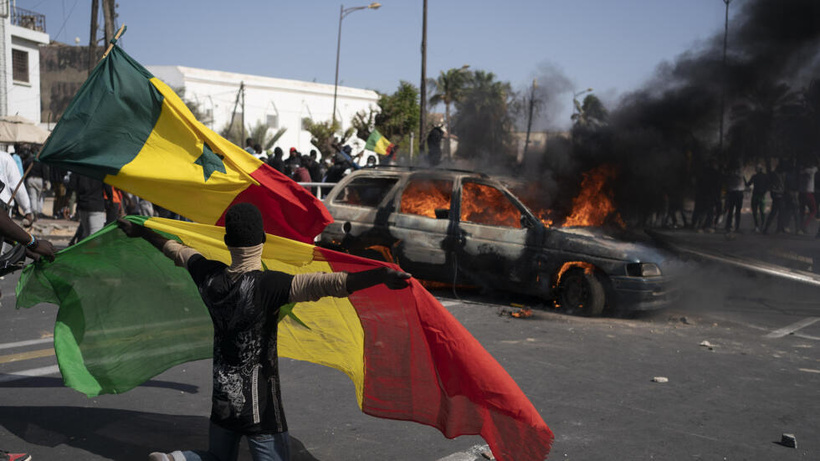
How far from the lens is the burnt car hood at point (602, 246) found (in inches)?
334

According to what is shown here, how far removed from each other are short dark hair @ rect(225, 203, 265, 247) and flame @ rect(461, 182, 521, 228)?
21.1ft

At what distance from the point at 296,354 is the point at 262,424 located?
1457 millimetres

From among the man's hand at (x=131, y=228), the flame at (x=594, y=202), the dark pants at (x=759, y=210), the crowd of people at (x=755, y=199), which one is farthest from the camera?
the dark pants at (x=759, y=210)

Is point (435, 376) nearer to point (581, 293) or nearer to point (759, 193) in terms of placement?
point (581, 293)

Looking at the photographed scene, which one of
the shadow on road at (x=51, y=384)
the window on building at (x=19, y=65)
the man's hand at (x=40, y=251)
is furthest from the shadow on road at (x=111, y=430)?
the window on building at (x=19, y=65)

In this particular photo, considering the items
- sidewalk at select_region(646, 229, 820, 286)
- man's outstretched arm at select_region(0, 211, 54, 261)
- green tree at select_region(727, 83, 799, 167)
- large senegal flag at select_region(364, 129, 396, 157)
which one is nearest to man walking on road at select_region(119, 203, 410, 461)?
man's outstretched arm at select_region(0, 211, 54, 261)

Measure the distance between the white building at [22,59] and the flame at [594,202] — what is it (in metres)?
28.1

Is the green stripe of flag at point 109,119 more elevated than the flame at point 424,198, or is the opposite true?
the green stripe of flag at point 109,119

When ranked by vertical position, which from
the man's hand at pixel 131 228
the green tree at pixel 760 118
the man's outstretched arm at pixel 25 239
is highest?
the green tree at pixel 760 118

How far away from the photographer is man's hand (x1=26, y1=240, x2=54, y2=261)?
4301 millimetres

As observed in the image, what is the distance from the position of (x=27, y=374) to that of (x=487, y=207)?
19.3ft

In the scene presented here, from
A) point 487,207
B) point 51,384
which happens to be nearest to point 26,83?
point 487,207

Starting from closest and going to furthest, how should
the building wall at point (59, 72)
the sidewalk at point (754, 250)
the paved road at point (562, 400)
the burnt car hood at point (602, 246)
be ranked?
the paved road at point (562, 400) → the burnt car hood at point (602, 246) → the sidewalk at point (754, 250) → the building wall at point (59, 72)

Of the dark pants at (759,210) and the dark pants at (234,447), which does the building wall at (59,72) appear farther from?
the dark pants at (234,447)
